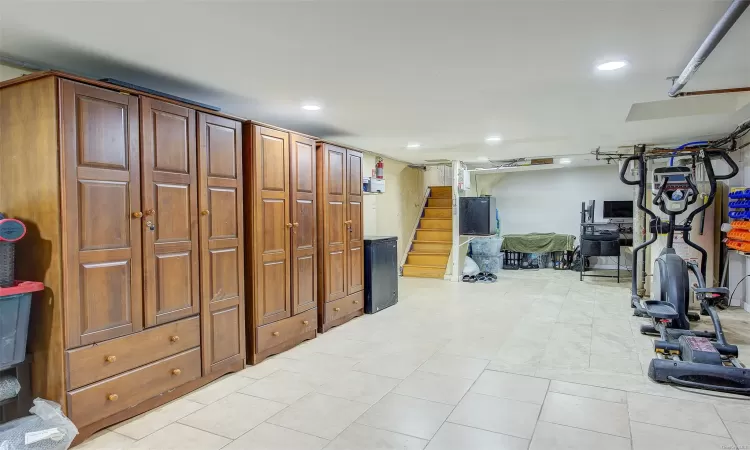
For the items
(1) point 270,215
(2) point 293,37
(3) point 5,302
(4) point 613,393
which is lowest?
(4) point 613,393

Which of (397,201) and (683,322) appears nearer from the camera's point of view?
(683,322)

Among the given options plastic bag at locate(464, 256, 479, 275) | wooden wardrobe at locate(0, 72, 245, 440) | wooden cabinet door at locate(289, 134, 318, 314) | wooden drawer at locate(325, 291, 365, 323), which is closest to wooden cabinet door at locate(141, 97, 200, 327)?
wooden wardrobe at locate(0, 72, 245, 440)

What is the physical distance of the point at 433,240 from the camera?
8.47 metres

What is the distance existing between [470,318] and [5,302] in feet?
13.9

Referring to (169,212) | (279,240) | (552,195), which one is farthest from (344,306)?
(552,195)

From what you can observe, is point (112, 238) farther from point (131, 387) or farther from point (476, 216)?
point (476, 216)

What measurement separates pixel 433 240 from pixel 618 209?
13.2ft

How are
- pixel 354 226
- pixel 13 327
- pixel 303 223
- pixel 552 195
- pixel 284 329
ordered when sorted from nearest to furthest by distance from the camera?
pixel 13 327 < pixel 284 329 < pixel 303 223 < pixel 354 226 < pixel 552 195

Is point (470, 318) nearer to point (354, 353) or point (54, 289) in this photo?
point (354, 353)

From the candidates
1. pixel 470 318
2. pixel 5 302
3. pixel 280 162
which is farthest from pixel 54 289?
pixel 470 318

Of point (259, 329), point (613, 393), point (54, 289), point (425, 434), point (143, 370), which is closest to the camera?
point (54, 289)

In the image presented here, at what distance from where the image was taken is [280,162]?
146 inches

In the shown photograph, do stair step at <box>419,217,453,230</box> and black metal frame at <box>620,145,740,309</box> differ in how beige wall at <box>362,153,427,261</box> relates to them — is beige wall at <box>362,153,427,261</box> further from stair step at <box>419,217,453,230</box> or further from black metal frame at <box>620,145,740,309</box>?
black metal frame at <box>620,145,740,309</box>

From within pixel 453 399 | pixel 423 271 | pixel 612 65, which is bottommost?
pixel 453 399
